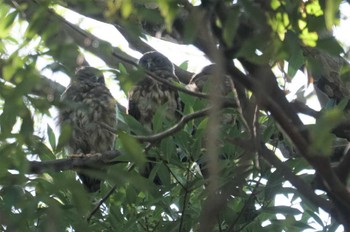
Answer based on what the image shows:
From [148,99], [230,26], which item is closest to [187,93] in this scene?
[230,26]

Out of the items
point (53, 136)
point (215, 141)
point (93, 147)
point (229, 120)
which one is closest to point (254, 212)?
point (229, 120)

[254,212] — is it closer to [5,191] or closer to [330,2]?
[5,191]

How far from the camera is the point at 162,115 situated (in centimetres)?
290

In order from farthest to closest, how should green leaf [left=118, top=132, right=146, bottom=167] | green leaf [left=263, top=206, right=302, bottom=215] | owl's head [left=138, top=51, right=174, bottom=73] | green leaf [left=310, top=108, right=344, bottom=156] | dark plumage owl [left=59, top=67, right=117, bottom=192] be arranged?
1. owl's head [left=138, top=51, right=174, bottom=73]
2. dark plumage owl [left=59, top=67, right=117, bottom=192]
3. green leaf [left=263, top=206, right=302, bottom=215]
4. green leaf [left=118, top=132, right=146, bottom=167]
5. green leaf [left=310, top=108, right=344, bottom=156]

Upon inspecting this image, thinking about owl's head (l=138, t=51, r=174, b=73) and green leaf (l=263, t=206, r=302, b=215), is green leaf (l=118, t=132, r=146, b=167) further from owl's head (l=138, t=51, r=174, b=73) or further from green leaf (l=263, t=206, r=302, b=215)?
owl's head (l=138, t=51, r=174, b=73)

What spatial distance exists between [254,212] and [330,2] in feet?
5.37

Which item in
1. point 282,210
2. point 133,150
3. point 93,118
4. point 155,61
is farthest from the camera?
point 155,61

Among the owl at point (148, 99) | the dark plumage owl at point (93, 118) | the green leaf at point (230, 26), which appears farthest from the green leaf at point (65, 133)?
the dark plumage owl at point (93, 118)

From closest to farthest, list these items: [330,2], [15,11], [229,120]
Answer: [330,2]
[15,11]
[229,120]

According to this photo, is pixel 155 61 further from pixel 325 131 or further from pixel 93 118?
pixel 325 131

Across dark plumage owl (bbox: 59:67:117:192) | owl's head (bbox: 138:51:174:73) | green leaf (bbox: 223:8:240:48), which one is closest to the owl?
dark plumage owl (bbox: 59:67:117:192)

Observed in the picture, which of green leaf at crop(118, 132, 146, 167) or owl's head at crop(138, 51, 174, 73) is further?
owl's head at crop(138, 51, 174, 73)

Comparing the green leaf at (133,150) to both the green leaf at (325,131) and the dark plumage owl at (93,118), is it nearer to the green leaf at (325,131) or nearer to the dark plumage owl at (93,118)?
the green leaf at (325,131)

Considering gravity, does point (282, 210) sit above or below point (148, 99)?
below
